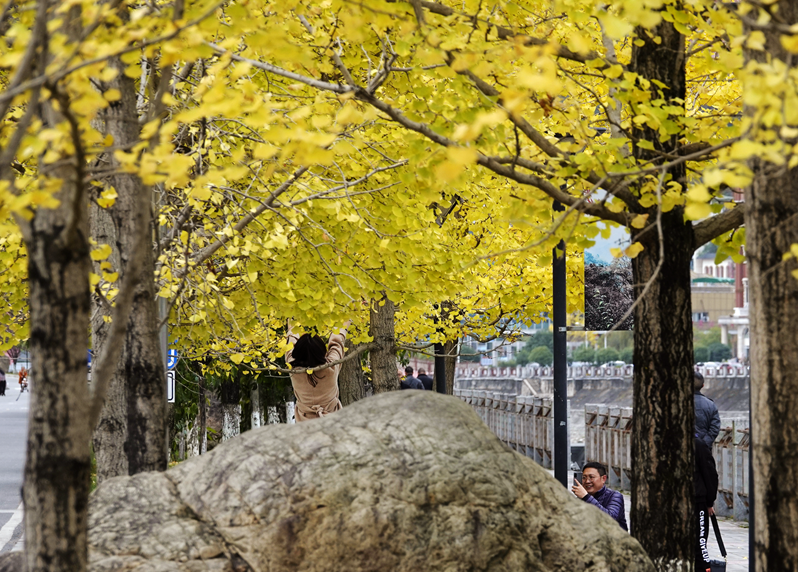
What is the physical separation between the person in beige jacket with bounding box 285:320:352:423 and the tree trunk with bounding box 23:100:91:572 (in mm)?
7768

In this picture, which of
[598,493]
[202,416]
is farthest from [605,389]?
[598,493]

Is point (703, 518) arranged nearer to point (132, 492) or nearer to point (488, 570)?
point (488, 570)

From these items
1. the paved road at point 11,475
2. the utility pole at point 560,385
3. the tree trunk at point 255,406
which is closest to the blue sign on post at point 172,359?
the paved road at point 11,475

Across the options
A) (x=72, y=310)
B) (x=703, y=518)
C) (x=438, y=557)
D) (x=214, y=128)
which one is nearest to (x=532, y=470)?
(x=438, y=557)

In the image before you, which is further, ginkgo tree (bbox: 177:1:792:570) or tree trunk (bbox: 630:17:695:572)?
tree trunk (bbox: 630:17:695:572)

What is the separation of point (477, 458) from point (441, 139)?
66.4 inches

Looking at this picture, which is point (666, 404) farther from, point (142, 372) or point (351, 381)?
point (351, 381)

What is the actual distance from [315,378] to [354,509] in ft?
21.6

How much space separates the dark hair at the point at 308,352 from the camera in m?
11.6

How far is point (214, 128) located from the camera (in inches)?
346

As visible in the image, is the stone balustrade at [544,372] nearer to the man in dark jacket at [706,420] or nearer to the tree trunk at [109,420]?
the man in dark jacket at [706,420]

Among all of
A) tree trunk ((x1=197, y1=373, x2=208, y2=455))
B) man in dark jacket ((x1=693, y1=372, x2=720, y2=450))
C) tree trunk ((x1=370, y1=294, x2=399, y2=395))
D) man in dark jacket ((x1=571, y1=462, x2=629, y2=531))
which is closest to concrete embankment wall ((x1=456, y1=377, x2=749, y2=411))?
tree trunk ((x1=197, y1=373, x2=208, y2=455))

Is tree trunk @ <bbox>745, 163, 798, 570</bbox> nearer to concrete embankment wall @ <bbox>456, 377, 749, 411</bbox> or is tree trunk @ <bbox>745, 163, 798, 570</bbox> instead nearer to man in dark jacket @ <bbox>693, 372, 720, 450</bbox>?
man in dark jacket @ <bbox>693, 372, 720, 450</bbox>

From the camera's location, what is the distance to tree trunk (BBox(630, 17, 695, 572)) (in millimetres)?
5918
